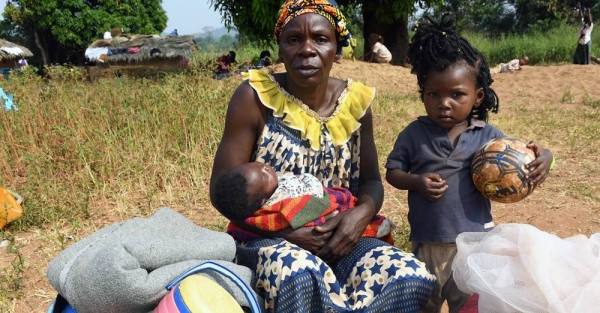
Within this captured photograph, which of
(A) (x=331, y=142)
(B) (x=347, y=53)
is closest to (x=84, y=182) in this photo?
(A) (x=331, y=142)

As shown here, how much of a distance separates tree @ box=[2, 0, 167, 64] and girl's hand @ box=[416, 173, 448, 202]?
84.3 feet

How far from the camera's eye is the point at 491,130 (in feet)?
7.14

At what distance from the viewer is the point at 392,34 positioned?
1387 centimetres

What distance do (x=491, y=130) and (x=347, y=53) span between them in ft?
32.9

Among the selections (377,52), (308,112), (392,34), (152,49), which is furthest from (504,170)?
(392,34)

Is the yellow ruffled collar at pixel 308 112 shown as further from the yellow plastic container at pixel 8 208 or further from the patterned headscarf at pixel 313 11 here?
the yellow plastic container at pixel 8 208

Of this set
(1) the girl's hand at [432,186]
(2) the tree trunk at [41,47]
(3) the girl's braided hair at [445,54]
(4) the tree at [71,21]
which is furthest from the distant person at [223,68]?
(2) the tree trunk at [41,47]

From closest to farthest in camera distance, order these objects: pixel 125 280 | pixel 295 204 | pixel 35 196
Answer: pixel 125 280 < pixel 295 204 < pixel 35 196

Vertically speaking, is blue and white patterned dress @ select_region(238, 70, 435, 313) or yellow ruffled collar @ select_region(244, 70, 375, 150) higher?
yellow ruffled collar @ select_region(244, 70, 375, 150)

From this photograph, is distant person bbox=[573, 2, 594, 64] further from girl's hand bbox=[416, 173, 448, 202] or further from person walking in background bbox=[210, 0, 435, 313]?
girl's hand bbox=[416, 173, 448, 202]

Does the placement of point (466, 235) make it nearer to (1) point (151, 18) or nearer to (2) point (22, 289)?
(2) point (22, 289)

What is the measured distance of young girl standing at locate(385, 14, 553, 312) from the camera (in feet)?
6.84

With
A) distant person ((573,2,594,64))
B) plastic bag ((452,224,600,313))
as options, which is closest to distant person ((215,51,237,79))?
plastic bag ((452,224,600,313))

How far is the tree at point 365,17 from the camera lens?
1081cm
